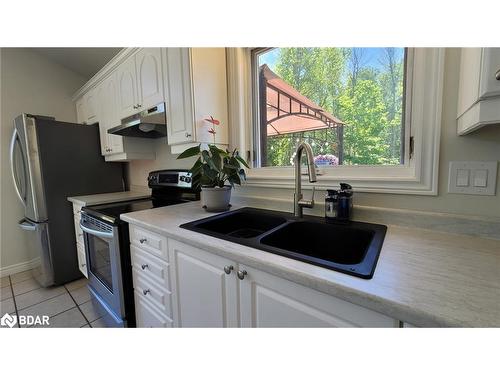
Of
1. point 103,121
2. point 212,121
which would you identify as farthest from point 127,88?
point 212,121

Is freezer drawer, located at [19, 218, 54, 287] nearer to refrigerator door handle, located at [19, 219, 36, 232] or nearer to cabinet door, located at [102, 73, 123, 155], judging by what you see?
refrigerator door handle, located at [19, 219, 36, 232]

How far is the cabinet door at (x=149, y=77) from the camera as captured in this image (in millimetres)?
1540

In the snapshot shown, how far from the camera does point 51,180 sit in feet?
6.79

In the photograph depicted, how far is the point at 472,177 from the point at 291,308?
860 mm

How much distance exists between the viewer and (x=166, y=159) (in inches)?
86.5

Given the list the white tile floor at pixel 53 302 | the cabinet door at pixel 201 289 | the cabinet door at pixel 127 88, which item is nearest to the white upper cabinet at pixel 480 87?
the cabinet door at pixel 201 289

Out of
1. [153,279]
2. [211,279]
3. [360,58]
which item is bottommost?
[153,279]

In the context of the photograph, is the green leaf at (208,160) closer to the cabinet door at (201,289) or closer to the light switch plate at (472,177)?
the cabinet door at (201,289)

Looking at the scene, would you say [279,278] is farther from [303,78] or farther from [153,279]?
[303,78]

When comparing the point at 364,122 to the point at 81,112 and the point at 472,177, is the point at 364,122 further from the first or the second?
the point at 81,112

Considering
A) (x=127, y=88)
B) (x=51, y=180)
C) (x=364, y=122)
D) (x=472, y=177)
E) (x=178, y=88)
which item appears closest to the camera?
(x=472, y=177)

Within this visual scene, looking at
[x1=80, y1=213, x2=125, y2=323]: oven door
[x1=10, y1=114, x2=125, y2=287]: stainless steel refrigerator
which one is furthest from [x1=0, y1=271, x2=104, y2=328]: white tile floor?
[x1=80, y1=213, x2=125, y2=323]: oven door
